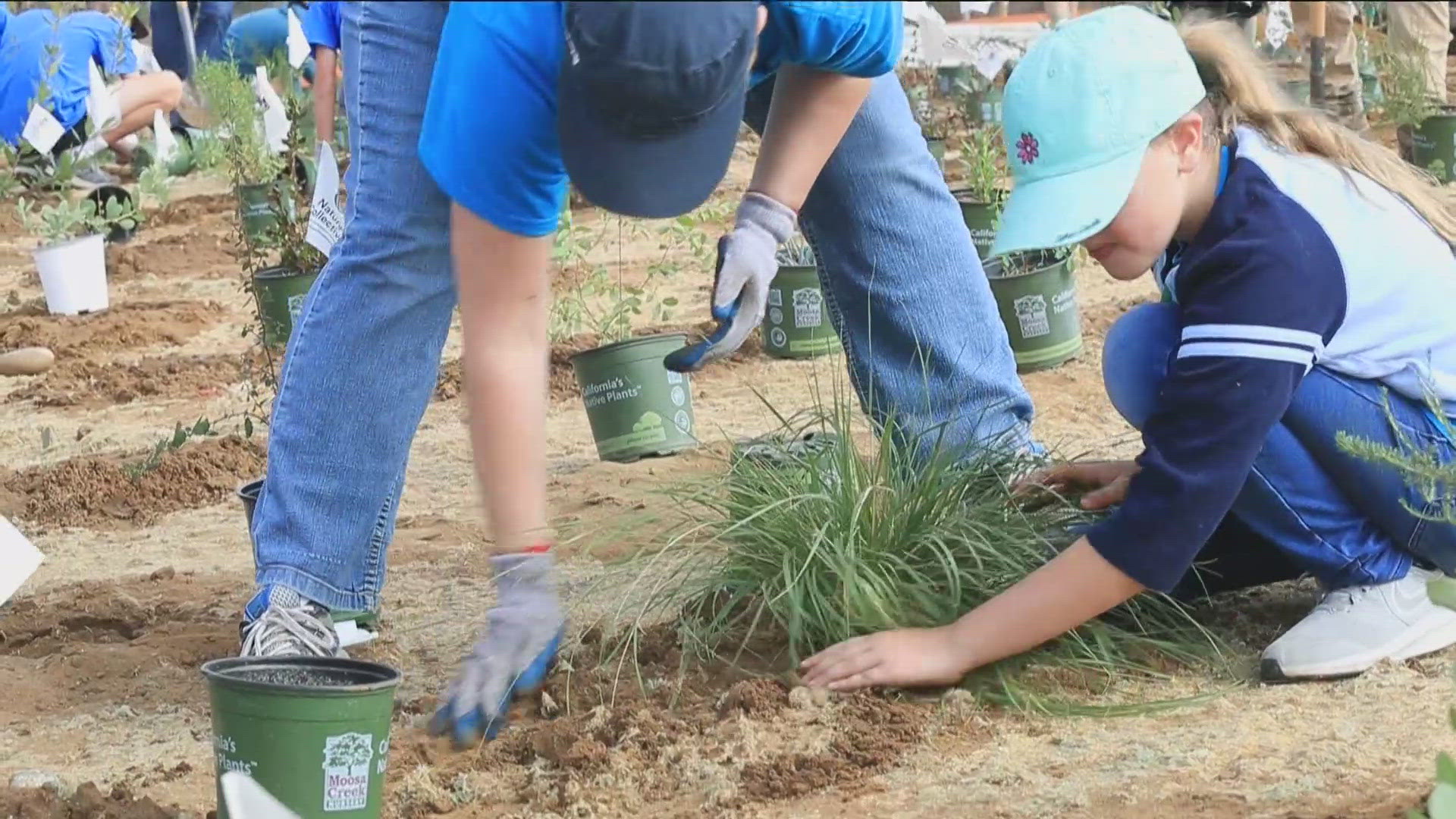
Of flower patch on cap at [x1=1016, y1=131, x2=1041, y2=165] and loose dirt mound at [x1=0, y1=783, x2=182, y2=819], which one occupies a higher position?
flower patch on cap at [x1=1016, y1=131, x2=1041, y2=165]

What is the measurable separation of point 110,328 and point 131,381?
2.32 feet

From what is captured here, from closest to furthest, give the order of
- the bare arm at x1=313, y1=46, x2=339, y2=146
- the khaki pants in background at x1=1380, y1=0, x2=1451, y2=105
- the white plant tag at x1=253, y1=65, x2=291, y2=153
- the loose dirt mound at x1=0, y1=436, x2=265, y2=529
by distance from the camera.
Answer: the loose dirt mound at x1=0, y1=436, x2=265, y2=529, the white plant tag at x1=253, y1=65, x2=291, y2=153, the khaki pants in background at x1=1380, y1=0, x2=1451, y2=105, the bare arm at x1=313, y1=46, x2=339, y2=146

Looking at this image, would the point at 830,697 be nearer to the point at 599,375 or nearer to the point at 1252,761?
the point at 1252,761

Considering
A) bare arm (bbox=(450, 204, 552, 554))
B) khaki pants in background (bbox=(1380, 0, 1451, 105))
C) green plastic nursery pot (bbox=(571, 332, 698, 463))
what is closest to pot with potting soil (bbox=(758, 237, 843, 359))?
green plastic nursery pot (bbox=(571, 332, 698, 463))

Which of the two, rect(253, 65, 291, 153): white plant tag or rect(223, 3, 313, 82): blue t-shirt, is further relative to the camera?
rect(223, 3, 313, 82): blue t-shirt

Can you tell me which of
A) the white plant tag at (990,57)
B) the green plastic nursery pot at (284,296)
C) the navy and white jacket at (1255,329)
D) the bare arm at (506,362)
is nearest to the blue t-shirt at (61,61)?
the green plastic nursery pot at (284,296)

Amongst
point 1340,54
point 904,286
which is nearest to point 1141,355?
point 904,286

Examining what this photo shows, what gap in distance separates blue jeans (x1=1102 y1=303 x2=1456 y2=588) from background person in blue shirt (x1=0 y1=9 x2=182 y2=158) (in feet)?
13.2

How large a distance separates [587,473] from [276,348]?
4.10 ft

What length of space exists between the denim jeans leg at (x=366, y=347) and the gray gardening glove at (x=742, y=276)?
0.38 m

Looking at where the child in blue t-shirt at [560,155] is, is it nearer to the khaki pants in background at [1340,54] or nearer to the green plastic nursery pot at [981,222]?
the green plastic nursery pot at [981,222]

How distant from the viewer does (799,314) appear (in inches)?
168

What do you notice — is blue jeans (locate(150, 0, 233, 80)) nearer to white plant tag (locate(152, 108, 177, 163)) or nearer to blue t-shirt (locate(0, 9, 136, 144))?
blue t-shirt (locate(0, 9, 136, 144))

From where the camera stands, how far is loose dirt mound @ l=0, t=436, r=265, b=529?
3.50 meters
